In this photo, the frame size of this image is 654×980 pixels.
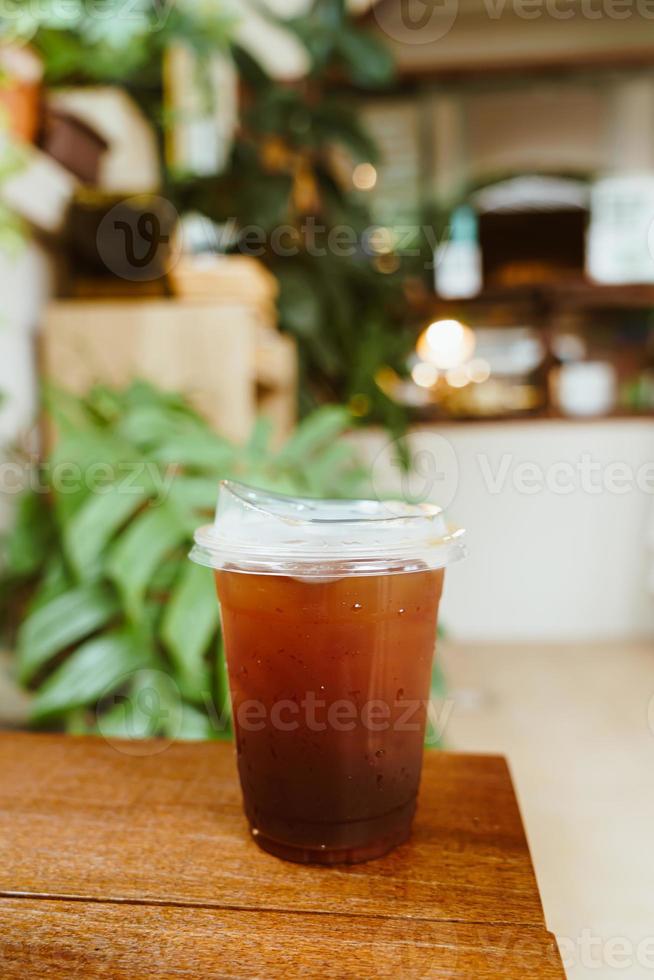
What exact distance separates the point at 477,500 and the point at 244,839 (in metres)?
2.04

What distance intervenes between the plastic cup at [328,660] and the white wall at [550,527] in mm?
1932

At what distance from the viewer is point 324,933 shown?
1.54 ft

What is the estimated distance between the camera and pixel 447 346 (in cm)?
478

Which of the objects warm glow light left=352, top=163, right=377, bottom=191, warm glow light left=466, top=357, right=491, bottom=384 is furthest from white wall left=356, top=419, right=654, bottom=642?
warm glow light left=352, top=163, right=377, bottom=191

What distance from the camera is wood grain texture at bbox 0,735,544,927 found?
0.50 meters

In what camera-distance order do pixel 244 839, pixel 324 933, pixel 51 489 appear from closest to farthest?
pixel 324 933, pixel 244 839, pixel 51 489

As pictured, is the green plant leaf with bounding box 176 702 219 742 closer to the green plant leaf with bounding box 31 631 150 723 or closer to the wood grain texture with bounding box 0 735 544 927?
the green plant leaf with bounding box 31 631 150 723

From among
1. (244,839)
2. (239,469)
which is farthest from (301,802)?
(239,469)

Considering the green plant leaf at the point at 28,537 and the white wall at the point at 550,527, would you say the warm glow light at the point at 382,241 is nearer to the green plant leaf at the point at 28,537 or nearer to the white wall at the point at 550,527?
the white wall at the point at 550,527

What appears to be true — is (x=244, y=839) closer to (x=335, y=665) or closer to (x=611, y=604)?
(x=335, y=665)

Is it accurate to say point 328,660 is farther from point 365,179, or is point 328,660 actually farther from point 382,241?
point 365,179

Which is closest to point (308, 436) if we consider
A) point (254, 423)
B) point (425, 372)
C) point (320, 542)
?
point (254, 423)

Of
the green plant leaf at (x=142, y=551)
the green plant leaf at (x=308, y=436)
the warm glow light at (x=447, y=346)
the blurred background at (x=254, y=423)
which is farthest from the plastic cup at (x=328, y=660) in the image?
the warm glow light at (x=447, y=346)

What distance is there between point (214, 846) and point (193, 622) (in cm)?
56
